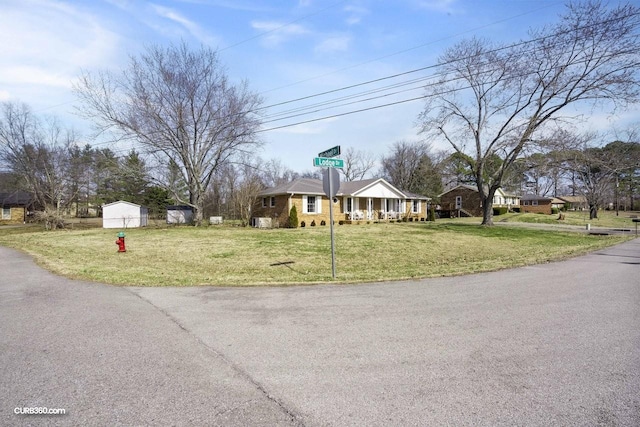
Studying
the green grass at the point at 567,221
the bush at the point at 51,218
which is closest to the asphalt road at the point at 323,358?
the bush at the point at 51,218

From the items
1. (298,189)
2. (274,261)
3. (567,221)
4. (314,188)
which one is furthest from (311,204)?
(567,221)

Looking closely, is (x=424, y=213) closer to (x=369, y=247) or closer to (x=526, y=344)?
(x=369, y=247)

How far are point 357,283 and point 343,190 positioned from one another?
25.9m

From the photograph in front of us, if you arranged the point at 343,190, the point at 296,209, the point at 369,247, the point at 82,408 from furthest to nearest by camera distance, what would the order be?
the point at 343,190 → the point at 296,209 → the point at 369,247 → the point at 82,408

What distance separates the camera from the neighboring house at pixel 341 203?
1130 inches

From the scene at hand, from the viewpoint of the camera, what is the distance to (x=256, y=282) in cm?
786

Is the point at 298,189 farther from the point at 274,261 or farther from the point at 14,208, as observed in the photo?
the point at 14,208

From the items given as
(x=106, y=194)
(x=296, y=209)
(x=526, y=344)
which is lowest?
(x=526, y=344)

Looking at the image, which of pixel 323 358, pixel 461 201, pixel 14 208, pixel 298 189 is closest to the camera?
pixel 323 358

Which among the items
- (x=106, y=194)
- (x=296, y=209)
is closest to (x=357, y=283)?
(x=296, y=209)

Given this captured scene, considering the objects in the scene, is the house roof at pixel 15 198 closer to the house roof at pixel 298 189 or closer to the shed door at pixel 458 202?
the house roof at pixel 298 189

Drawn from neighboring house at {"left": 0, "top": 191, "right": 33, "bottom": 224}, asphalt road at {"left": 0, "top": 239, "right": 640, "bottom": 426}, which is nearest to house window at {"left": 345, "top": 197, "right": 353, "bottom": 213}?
asphalt road at {"left": 0, "top": 239, "right": 640, "bottom": 426}

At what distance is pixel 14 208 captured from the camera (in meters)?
46.2

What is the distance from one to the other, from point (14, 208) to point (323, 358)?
58201 millimetres
